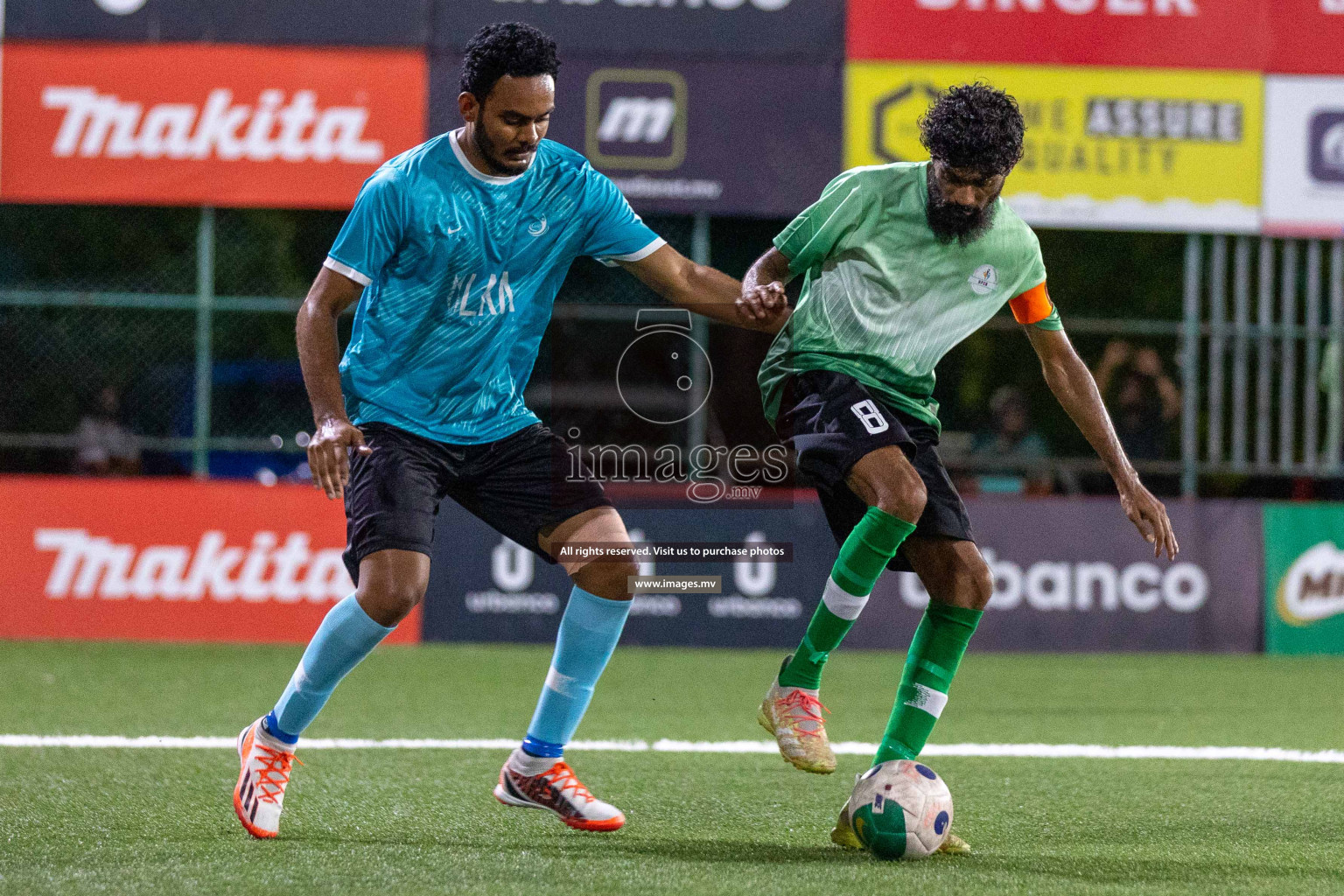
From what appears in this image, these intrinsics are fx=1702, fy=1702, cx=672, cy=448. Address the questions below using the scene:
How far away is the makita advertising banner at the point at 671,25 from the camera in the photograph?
11914mm

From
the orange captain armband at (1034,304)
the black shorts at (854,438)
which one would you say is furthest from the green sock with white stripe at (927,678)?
the orange captain armband at (1034,304)

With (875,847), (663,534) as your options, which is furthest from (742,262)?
(875,847)

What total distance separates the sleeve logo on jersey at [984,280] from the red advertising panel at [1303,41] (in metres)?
7.99

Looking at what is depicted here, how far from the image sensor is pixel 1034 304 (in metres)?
5.43

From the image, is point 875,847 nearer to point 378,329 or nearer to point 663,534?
point 378,329

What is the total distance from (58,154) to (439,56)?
8.95 feet

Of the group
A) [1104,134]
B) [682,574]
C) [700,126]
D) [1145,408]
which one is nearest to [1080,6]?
[1104,134]

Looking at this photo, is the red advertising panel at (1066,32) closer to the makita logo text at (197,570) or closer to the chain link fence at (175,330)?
the chain link fence at (175,330)

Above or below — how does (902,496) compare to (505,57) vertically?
below

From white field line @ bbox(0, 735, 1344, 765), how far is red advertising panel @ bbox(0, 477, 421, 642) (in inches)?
173

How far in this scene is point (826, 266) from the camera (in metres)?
5.40

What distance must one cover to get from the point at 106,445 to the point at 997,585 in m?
6.51

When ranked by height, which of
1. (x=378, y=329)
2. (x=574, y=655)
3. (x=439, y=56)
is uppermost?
(x=439, y=56)

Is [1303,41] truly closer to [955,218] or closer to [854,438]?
[955,218]
